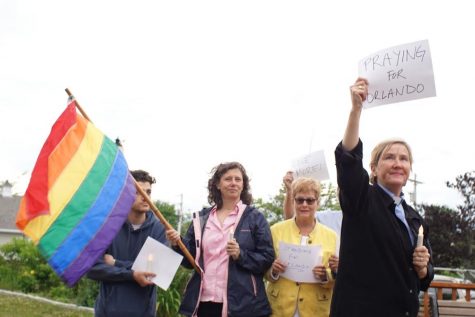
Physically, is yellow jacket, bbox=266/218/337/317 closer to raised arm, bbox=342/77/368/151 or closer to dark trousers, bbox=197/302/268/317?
dark trousers, bbox=197/302/268/317

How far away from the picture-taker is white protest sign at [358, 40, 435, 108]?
2977 millimetres

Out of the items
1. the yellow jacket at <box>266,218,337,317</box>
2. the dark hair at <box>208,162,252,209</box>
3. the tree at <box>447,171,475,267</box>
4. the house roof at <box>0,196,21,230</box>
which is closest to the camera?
the yellow jacket at <box>266,218,337,317</box>

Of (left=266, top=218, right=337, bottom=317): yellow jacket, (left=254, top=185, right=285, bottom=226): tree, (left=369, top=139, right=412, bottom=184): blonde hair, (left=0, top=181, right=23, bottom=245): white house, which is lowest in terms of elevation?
(left=266, top=218, right=337, bottom=317): yellow jacket

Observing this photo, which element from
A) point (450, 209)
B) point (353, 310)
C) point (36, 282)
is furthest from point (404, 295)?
point (450, 209)

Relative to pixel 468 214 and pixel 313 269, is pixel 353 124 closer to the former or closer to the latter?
pixel 313 269

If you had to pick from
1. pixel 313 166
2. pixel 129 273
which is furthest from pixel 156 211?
pixel 313 166

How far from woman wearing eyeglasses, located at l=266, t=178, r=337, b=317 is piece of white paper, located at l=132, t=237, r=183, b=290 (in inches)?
25.7

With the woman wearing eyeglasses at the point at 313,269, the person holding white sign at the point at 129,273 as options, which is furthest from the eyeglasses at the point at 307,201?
the person holding white sign at the point at 129,273

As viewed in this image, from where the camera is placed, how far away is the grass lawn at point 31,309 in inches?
370

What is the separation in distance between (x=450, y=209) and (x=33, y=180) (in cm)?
2138

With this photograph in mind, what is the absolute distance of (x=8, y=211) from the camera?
141 ft

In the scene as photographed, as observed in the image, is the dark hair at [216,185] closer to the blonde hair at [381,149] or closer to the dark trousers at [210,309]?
the dark trousers at [210,309]

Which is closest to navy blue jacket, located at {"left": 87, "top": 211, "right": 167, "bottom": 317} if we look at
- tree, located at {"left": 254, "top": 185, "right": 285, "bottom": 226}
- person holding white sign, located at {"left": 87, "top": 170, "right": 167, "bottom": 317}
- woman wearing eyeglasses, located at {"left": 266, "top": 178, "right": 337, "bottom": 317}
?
person holding white sign, located at {"left": 87, "top": 170, "right": 167, "bottom": 317}

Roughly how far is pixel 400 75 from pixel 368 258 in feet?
3.07
